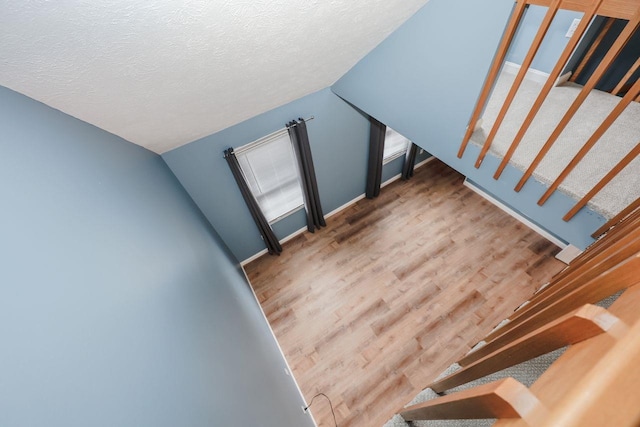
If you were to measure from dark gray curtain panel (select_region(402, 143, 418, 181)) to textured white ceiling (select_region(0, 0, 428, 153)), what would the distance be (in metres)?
2.39

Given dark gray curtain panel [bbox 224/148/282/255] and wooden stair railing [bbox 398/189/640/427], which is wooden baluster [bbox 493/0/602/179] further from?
dark gray curtain panel [bbox 224/148/282/255]

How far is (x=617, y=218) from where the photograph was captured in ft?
4.09

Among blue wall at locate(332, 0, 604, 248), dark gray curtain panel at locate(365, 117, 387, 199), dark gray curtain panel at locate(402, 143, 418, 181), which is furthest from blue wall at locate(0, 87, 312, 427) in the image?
dark gray curtain panel at locate(402, 143, 418, 181)

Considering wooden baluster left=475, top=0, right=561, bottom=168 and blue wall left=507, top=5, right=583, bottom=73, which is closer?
wooden baluster left=475, top=0, right=561, bottom=168

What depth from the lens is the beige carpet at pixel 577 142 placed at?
54.6 inches

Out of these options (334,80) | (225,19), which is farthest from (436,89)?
(225,19)

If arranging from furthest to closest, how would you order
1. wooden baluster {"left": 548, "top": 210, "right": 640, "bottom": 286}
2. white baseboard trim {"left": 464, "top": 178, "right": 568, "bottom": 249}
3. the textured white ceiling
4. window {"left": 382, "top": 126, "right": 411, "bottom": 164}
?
window {"left": 382, "top": 126, "right": 411, "bottom": 164} → white baseboard trim {"left": 464, "top": 178, "right": 568, "bottom": 249} → wooden baluster {"left": 548, "top": 210, "right": 640, "bottom": 286} → the textured white ceiling

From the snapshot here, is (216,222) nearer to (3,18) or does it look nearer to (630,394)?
(3,18)

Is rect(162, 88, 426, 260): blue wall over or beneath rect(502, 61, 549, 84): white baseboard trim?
beneath

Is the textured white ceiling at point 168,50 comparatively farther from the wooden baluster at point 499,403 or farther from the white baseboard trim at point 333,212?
the white baseboard trim at point 333,212

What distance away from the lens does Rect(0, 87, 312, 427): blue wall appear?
1.50 ft

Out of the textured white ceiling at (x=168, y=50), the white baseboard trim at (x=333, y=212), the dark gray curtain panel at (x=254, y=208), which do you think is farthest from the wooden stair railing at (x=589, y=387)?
the white baseboard trim at (x=333, y=212)

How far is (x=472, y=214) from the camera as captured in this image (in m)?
3.92

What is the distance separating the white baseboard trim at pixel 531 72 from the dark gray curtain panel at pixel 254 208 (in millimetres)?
2876
